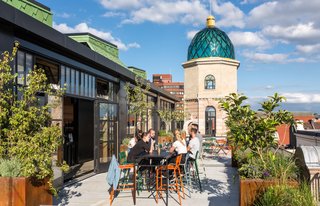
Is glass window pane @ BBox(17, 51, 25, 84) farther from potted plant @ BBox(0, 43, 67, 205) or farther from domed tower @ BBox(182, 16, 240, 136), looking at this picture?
domed tower @ BBox(182, 16, 240, 136)

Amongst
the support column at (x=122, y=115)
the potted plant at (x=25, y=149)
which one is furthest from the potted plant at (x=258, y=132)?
the support column at (x=122, y=115)

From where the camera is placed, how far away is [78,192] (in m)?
9.42

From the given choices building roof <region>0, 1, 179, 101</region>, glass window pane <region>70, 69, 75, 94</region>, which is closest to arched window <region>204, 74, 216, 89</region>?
building roof <region>0, 1, 179, 101</region>

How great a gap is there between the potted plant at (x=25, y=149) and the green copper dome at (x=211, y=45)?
46.2m

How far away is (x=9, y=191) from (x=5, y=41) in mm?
3246

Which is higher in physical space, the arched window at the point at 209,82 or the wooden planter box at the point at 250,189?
the arched window at the point at 209,82

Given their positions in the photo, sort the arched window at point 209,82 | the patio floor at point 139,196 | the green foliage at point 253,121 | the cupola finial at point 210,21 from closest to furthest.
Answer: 1. the green foliage at point 253,121
2. the patio floor at point 139,196
3. the arched window at point 209,82
4. the cupola finial at point 210,21

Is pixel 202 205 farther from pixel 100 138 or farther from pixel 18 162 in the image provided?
pixel 100 138

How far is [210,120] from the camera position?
168 feet

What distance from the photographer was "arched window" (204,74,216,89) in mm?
50628

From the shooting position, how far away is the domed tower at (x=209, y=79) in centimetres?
5031

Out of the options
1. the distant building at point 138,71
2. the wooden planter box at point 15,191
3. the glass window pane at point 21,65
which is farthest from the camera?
the distant building at point 138,71

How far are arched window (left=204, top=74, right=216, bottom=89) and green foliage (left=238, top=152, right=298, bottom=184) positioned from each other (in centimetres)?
4416

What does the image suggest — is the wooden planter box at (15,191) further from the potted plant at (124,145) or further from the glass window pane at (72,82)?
the potted plant at (124,145)
